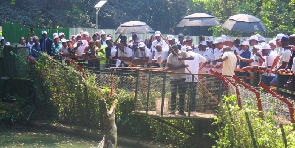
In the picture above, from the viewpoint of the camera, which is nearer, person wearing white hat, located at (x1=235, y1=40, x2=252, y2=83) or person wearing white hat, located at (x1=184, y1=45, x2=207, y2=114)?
person wearing white hat, located at (x1=184, y1=45, x2=207, y2=114)

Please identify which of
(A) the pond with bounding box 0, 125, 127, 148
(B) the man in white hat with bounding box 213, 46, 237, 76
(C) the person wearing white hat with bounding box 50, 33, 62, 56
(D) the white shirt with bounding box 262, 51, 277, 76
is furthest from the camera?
(C) the person wearing white hat with bounding box 50, 33, 62, 56

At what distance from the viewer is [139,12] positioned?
51.0 metres

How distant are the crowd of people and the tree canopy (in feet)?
32.8

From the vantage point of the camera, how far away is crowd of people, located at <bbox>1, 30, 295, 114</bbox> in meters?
13.6

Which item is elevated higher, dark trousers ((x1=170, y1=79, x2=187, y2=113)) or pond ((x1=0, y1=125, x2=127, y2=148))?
dark trousers ((x1=170, y1=79, x2=187, y2=113))

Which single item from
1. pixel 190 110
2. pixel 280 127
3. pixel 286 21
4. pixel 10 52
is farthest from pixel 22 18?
pixel 280 127

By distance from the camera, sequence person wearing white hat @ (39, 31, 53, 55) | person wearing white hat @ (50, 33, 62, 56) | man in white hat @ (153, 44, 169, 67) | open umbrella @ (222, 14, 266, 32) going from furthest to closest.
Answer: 1. person wearing white hat @ (39, 31, 53, 55)
2. person wearing white hat @ (50, 33, 62, 56)
3. open umbrella @ (222, 14, 266, 32)
4. man in white hat @ (153, 44, 169, 67)

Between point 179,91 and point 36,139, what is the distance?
521 centimetres

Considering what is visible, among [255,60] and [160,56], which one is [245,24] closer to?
[160,56]

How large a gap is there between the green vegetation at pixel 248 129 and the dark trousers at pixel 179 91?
0.96m

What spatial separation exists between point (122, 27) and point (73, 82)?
682 centimetres

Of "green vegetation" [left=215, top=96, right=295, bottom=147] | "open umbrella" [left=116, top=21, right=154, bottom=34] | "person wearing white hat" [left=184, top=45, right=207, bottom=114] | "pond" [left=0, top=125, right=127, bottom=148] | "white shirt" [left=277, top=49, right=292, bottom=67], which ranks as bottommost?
"pond" [left=0, top=125, right=127, bottom=148]

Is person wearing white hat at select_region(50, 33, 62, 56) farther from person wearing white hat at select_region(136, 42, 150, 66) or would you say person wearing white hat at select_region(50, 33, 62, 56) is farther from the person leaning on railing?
the person leaning on railing

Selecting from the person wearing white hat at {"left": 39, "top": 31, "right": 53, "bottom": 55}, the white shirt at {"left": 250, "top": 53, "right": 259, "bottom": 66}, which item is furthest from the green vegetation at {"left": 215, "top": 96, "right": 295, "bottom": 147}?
the person wearing white hat at {"left": 39, "top": 31, "right": 53, "bottom": 55}
